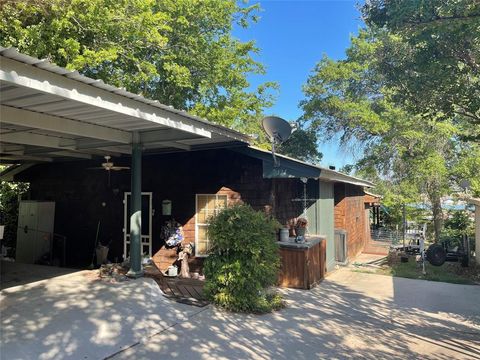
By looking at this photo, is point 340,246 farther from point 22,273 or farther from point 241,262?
point 22,273

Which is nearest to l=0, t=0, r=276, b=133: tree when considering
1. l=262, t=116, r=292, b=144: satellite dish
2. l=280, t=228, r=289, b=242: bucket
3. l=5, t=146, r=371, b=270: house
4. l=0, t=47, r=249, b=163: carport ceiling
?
l=5, t=146, r=371, b=270: house

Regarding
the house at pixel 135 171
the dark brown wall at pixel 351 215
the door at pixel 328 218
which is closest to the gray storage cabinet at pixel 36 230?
the house at pixel 135 171

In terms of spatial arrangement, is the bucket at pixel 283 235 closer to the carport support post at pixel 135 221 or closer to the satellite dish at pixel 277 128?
the satellite dish at pixel 277 128

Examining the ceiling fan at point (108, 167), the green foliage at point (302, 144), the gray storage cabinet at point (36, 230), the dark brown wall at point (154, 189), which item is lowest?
the gray storage cabinet at point (36, 230)

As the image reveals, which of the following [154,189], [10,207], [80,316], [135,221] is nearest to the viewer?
[80,316]

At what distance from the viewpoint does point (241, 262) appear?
19.5ft

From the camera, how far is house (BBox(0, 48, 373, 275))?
4516 mm

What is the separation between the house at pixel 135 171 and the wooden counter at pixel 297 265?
945mm

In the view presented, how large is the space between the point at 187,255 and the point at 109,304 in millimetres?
3249

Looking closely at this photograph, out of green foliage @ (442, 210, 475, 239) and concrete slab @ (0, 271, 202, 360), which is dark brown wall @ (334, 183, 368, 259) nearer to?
green foliage @ (442, 210, 475, 239)

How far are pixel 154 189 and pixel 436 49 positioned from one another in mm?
6731

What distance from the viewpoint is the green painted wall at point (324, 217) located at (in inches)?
372

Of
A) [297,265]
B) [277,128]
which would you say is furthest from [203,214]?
[277,128]

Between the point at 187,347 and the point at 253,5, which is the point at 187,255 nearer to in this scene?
the point at 187,347
